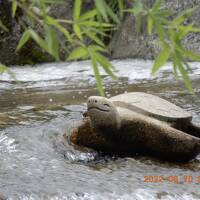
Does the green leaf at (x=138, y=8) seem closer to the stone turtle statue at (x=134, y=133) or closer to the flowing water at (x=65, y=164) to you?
the flowing water at (x=65, y=164)

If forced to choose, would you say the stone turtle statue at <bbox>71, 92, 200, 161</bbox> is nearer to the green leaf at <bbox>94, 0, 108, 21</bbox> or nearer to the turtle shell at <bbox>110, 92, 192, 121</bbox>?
the turtle shell at <bbox>110, 92, 192, 121</bbox>

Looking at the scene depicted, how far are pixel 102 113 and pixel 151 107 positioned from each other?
52 cm

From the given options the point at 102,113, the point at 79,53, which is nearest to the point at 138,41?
the point at 102,113

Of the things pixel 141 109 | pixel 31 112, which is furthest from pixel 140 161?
pixel 31 112

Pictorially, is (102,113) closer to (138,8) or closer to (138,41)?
(138,8)

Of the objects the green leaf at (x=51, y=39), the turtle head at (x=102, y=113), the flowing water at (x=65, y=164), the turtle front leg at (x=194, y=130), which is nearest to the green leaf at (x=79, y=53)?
the green leaf at (x=51, y=39)

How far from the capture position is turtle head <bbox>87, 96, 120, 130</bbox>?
3605mm

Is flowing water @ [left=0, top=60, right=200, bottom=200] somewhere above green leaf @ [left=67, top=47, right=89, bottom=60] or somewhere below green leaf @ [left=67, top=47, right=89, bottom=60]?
below
